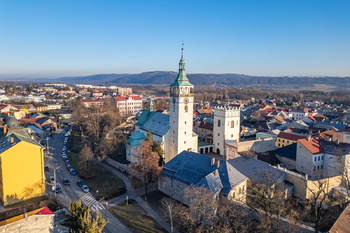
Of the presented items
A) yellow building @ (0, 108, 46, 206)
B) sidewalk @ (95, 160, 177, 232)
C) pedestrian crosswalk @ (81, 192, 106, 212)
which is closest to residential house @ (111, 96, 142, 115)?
sidewalk @ (95, 160, 177, 232)

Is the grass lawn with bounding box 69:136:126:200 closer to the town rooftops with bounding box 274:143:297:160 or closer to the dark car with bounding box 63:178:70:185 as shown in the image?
the dark car with bounding box 63:178:70:185

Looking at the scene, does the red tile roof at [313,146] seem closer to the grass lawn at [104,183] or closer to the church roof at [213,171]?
the church roof at [213,171]

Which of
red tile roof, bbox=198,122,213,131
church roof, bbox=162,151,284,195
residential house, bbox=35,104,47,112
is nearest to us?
church roof, bbox=162,151,284,195

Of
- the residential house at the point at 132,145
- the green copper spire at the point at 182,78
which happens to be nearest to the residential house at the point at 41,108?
the residential house at the point at 132,145

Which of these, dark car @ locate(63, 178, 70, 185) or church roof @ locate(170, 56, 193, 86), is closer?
dark car @ locate(63, 178, 70, 185)

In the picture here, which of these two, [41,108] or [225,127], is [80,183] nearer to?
[225,127]
